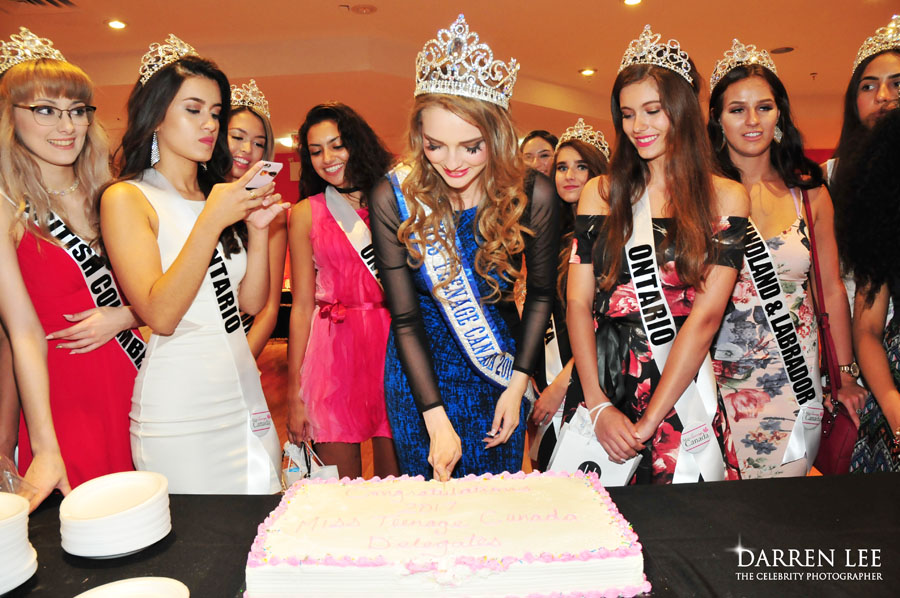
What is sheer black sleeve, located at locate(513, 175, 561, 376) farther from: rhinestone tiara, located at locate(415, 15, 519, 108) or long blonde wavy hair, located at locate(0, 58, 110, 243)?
long blonde wavy hair, located at locate(0, 58, 110, 243)

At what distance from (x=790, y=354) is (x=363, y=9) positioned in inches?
206

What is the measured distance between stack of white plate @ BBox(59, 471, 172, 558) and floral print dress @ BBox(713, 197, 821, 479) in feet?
5.72

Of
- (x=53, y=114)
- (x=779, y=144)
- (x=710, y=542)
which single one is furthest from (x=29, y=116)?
(x=779, y=144)

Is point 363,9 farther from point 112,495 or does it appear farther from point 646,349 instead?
point 112,495

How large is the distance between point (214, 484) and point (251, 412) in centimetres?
22

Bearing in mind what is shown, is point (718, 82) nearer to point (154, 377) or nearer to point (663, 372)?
point (663, 372)

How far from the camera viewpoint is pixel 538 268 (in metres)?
1.75

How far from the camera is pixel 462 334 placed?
5.92 feet

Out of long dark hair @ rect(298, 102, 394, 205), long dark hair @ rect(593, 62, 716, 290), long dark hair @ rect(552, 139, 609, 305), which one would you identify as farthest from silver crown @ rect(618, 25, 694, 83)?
long dark hair @ rect(298, 102, 394, 205)

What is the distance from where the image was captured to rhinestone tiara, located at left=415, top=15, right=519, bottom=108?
1618mm

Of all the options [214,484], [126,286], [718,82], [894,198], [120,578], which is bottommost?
[214,484]

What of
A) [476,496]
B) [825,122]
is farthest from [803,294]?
[825,122]

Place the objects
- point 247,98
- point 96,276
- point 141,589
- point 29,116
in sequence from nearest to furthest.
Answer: point 141,589
point 29,116
point 96,276
point 247,98

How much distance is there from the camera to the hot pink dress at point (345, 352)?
265cm
